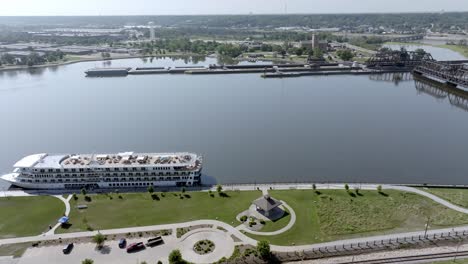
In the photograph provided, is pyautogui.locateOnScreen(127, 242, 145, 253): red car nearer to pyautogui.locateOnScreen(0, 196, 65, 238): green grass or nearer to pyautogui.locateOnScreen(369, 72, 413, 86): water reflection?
pyautogui.locateOnScreen(0, 196, 65, 238): green grass

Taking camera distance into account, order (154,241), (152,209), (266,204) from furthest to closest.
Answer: (152,209) < (266,204) < (154,241)

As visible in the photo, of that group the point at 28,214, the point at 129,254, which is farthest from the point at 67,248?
the point at 28,214

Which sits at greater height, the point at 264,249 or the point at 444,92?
the point at 444,92

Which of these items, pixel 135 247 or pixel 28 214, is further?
pixel 28 214

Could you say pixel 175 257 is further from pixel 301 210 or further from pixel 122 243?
pixel 301 210

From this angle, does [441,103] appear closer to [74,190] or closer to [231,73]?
[231,73]

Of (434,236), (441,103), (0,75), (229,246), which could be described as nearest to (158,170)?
(229,246)
